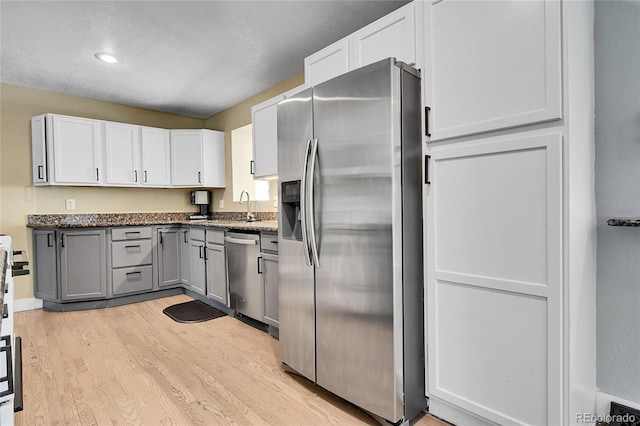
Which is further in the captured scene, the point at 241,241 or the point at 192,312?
the point at 192,312

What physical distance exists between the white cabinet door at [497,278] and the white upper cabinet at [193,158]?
11.7ft

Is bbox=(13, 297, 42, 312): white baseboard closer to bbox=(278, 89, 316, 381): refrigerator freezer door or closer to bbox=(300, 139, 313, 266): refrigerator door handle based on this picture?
bbox=(278, 89, 316, 381): refrigerator freezer door

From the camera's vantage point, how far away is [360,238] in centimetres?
173

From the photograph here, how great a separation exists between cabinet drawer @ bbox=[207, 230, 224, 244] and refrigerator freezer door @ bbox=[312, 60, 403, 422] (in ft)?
5.94

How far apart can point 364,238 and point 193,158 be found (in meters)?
3.54

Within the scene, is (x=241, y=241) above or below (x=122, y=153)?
below

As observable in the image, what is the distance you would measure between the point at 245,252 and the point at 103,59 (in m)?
2.13

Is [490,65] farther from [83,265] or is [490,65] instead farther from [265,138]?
[83,265]

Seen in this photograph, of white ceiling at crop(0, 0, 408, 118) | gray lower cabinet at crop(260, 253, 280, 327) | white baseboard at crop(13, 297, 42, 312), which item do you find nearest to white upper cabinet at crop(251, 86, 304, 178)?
white ceiling at crop(0, 0, 408, 118)

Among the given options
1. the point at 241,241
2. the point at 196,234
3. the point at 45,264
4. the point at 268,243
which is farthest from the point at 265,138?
the point at 45,264

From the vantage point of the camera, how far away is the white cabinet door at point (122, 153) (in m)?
4.05

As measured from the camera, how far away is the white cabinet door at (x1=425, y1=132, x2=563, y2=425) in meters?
1.35

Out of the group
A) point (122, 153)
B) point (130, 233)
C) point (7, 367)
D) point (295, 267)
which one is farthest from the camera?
point (122, 153)

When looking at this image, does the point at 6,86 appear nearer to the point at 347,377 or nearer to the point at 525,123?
the point at 347,377
